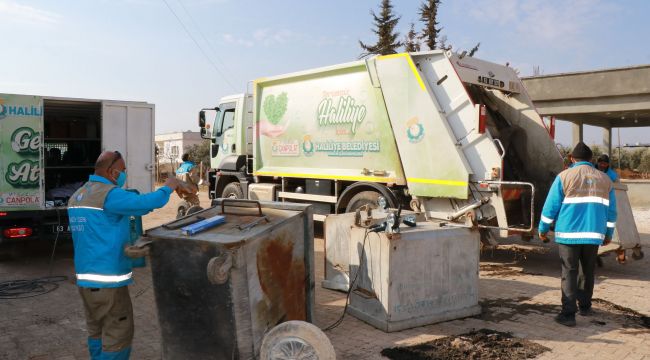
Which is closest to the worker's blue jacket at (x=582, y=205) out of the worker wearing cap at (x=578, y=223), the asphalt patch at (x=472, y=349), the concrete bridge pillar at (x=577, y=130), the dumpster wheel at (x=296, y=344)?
the worker wearing cap at (x=578, y=223)

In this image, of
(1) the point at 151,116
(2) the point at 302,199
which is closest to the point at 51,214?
(1) the point at 151,116

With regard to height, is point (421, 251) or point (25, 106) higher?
point (25, 106)

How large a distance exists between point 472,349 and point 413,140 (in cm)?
343

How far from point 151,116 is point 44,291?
2.86 meters

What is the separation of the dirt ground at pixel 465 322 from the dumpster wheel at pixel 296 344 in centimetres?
85

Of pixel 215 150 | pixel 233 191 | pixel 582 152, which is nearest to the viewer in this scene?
pixel 582 152

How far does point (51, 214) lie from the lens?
6.73 metres

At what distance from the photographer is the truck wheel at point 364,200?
7335mm

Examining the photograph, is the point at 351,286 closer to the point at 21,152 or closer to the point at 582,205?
the point at 582,205

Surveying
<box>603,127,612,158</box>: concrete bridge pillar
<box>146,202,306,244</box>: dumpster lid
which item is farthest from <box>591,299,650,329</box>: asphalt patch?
<box>603,127,612,158</box>: concrete bridge pillar

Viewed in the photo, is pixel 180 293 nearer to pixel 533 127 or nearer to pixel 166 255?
pixel 166 255

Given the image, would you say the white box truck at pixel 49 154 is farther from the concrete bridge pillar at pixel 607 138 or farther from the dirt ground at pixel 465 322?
the concrete bridge pillar at pixel 607 138

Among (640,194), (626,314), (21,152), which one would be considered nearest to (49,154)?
(21,152)

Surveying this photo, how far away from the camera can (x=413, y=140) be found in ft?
22.3
